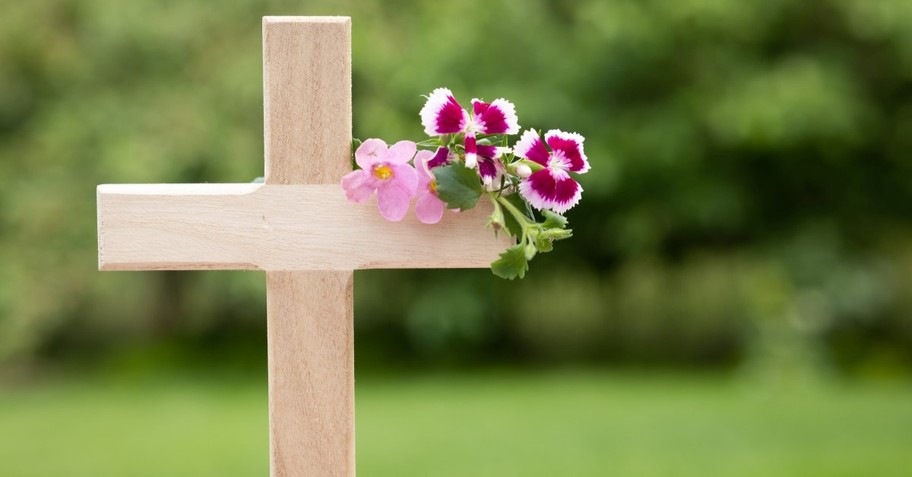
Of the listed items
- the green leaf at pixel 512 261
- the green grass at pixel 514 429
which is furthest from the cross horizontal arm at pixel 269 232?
the green grass at pixel 514 429

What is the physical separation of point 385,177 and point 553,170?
0.72 feet

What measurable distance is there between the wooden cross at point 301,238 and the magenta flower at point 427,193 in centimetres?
4

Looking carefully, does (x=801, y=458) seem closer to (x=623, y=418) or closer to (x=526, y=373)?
(x=623, y=418)

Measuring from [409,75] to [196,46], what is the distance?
2627 millimetres

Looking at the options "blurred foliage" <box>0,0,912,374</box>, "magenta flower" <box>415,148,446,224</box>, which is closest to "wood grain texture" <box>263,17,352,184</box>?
"magenta flower" <box>415,148,446,224</box>

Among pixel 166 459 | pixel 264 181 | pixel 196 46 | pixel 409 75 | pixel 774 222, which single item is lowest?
pixel 166 459

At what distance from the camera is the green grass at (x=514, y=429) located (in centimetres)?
619

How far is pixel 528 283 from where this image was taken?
402 inches

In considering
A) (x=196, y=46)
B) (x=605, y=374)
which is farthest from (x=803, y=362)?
(x=196, y=46)

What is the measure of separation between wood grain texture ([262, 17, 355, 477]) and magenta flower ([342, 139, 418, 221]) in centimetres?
8

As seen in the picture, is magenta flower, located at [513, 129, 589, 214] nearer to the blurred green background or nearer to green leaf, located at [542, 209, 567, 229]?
green leaf, located at [542, 209, 567, 229]

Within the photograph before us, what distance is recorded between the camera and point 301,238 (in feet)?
5.13

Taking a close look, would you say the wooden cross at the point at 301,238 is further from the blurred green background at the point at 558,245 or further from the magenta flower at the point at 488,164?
the blurred green background at the point at 558,245

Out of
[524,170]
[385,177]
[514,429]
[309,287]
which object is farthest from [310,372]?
[514,429]
